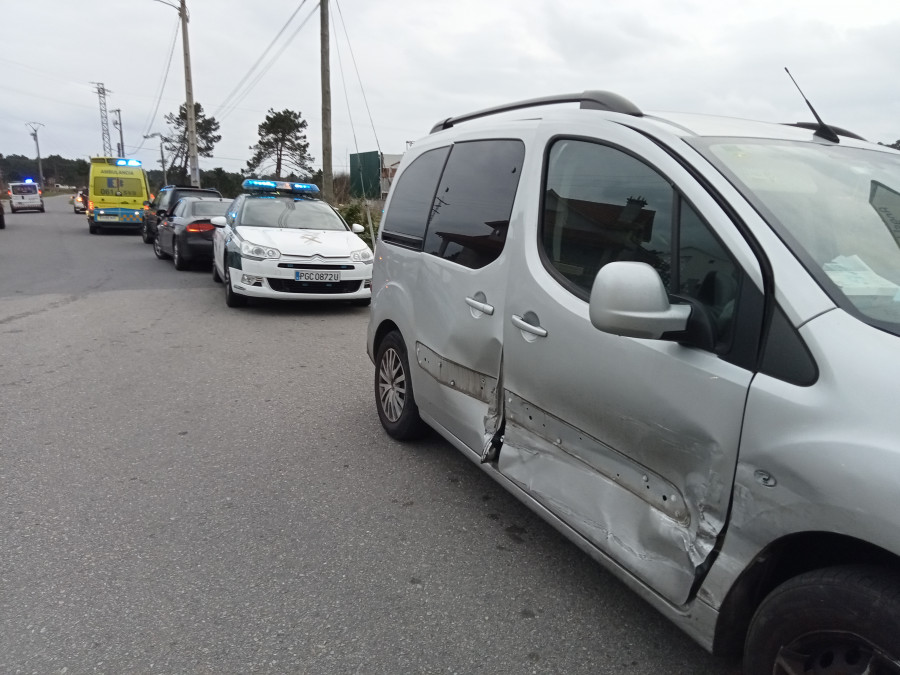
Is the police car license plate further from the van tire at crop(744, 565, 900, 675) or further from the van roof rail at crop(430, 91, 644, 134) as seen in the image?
the van tire at crop(744, 565, 900, 675)

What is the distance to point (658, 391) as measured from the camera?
210 centimetres

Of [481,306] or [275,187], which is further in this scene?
[275,187]

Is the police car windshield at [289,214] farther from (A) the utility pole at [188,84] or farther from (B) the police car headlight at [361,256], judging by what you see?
(A) the utility pole at [188,84]

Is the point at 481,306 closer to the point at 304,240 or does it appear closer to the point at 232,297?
the point at 304,240

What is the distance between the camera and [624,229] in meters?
2.44

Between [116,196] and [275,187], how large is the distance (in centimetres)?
1688

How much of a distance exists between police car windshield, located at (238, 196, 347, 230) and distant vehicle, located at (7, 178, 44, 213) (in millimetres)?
39348

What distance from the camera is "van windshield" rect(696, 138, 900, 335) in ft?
6.12

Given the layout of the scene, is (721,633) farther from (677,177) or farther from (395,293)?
(395,293)

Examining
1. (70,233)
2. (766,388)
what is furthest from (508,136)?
(70,233)

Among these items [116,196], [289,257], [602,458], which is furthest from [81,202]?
[602,458]

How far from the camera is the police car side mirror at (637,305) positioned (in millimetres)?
1938

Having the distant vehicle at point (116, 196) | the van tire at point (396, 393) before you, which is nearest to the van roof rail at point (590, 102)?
the van tire at point (396, 393)

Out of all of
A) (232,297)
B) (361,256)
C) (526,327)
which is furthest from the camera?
(232,297)
